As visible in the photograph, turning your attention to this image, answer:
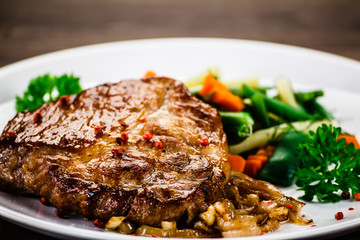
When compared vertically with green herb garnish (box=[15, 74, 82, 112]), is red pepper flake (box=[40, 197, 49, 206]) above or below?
below

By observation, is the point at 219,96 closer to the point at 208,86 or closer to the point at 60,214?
the point at 208,86

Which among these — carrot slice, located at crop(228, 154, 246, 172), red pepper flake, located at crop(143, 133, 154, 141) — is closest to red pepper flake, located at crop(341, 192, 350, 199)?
carrot slice, located at crop(228, 154, 246, 172)

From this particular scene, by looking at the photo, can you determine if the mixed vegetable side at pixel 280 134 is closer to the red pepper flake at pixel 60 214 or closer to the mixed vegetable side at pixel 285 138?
the mixed vegetable side at pixel 285 138

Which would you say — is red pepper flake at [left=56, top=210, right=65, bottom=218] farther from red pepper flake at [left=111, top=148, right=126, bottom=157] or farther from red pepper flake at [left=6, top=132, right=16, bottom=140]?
red pepper flake at [left=6, top=132, right=16, bottom=140]

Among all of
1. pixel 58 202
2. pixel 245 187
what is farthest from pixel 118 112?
pixel 245 187

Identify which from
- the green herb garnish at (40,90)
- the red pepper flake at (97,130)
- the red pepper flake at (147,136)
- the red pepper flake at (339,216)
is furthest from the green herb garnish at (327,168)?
the green herb garnish at (40,90)

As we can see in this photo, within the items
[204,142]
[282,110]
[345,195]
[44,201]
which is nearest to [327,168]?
[345,195]

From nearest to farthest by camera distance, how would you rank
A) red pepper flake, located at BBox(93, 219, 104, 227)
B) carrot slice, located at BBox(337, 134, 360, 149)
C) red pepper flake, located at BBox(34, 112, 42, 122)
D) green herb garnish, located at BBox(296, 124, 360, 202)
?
red pepper flake, located at BBox(93, 219, 104, 227)
green herb garnish, located at BBox(296, 124, 360, 202)
red pepper flake, located at BBox(34, 112, 42, 122)
carrot slice, located at BBox(337, 134, 360, 149)
